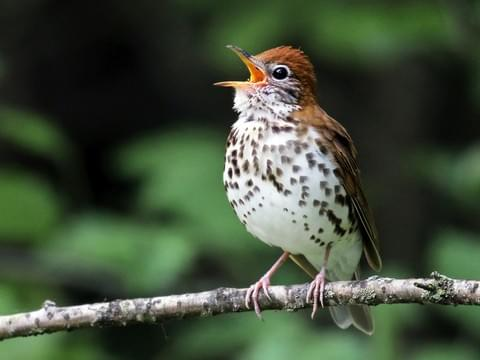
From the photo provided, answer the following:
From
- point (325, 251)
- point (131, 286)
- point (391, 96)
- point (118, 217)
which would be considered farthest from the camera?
point (391, 96)

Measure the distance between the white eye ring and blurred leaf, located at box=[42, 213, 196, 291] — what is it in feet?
5.29

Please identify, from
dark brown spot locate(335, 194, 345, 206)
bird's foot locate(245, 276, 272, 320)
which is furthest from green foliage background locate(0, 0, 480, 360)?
dark brown spot locate(335, 194, 345, 206)

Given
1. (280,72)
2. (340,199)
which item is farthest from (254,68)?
(340,199)

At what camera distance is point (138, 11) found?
1079 centimetres

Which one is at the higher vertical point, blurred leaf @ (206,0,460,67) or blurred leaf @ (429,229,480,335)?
blurred leaf @ (206,0,460,67)

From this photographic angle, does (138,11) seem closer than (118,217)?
No

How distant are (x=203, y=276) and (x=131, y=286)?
1.30 meters

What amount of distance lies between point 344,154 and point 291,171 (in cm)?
38

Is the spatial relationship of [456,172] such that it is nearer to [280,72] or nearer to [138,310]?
[280,72]

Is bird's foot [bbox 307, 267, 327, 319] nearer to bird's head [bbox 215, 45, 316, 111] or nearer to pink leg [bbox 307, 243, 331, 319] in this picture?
pink leg [bbox 307, 243, 331, 319]

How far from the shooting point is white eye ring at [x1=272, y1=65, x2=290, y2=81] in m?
6.12

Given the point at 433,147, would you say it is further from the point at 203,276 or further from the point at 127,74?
the point at 127,74

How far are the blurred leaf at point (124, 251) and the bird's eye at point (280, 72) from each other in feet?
5.29

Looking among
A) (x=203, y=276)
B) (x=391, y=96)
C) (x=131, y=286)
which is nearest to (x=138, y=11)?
(x=391, y=96)
